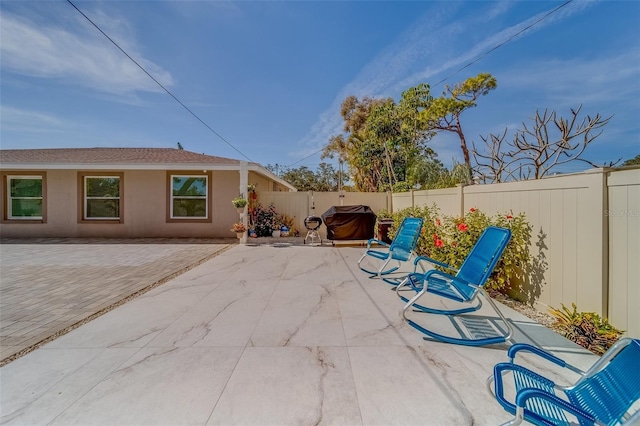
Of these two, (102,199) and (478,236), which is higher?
(102,199)

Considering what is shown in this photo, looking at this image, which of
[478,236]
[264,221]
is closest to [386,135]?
[264,221]

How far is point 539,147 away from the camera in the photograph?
8.43 m

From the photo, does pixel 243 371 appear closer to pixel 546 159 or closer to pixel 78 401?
pixel 78 401

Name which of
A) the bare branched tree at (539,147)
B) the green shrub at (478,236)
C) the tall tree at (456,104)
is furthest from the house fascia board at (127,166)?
the tall tree at (456,104)

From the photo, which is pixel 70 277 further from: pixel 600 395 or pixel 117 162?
pixel 600 395

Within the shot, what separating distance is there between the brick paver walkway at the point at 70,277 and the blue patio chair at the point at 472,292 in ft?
13.9

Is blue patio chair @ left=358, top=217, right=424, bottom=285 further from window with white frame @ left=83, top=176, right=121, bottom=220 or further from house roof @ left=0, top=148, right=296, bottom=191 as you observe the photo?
window with white frame @ left=83, top=176, right=121, bottom=220

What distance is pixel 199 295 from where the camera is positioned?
4.20m

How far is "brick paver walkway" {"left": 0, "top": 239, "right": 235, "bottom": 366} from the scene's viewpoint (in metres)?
3.23

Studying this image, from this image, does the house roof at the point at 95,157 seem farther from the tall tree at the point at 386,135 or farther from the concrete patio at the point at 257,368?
the tall tree at the point at 386,135

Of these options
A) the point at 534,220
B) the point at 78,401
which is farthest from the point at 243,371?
the point at 534,220

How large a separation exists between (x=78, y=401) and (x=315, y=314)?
2.28 meters

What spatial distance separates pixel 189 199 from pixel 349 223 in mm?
6378

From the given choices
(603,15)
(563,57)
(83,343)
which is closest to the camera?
(83,343)
